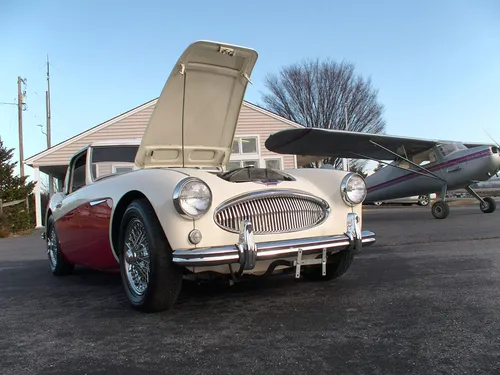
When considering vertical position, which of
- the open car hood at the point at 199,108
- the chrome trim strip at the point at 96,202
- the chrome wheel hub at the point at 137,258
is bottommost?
the chrome wheel hub at the point at 137,258

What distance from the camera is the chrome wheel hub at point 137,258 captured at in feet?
10.8

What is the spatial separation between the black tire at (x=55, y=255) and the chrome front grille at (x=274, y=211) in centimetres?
295

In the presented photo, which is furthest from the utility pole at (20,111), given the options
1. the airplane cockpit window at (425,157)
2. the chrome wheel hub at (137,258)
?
the chrome wheel hub at (137,258)

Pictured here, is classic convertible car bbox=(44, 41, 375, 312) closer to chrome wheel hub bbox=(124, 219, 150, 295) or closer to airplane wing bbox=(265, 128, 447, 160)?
chrome wheel hub bbox=(124, 219, 150, 295)

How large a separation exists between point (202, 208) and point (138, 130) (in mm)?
16147

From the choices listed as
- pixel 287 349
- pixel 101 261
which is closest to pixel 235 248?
pixel 287 349

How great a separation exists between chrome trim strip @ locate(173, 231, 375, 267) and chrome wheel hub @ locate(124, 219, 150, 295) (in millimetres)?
432

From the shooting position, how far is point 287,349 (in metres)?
2.44

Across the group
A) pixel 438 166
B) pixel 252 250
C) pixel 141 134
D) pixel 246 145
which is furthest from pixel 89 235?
pixel 246 145

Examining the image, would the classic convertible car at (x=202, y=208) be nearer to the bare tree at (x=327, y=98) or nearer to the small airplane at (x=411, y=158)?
the small airplane at (x=411, y=158)

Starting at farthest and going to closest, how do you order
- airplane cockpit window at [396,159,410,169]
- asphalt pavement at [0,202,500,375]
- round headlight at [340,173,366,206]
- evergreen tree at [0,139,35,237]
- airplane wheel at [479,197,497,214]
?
evergreen tree at [0,139,35,237]
airplane cockpit window at [396,159,410,169]
airplane wheel at [479,197,497,214]
round headlight at [340,173,366,206]
asphalt pavement at [0,202,500,375]

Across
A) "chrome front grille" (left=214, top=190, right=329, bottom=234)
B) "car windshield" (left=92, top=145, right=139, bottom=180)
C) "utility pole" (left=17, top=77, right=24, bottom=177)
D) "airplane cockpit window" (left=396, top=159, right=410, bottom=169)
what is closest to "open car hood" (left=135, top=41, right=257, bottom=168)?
"car windshield" (left=92, top=145, right=139, bottom=180)

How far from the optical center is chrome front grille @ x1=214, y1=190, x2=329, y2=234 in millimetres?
3204

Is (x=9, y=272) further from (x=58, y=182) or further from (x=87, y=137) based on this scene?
(x=58, y=182)
